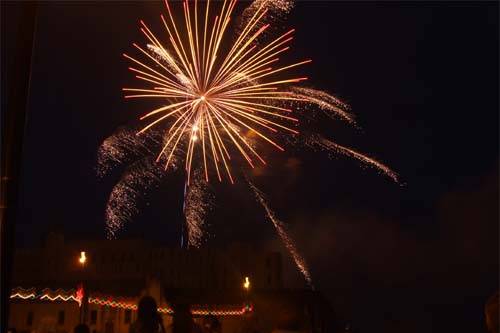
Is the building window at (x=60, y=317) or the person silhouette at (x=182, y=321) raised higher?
the person silhouette at (x=182, y=321)

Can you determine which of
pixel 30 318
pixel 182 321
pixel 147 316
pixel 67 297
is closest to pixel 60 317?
pixel 30 318

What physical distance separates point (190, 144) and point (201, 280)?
50505 mm

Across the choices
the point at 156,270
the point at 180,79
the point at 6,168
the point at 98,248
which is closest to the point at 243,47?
the point at 180,79

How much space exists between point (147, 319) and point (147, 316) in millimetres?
27

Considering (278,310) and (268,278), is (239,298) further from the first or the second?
(278,310)

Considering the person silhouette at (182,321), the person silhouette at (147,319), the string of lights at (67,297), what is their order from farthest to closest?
1. the string of lights at (67,297)
2. the person silhouette at (182,321)
3. the person silhouette at (147,319)

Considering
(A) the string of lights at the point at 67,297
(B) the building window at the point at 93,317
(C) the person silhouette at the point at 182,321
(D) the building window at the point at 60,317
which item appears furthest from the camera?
(D) the building window at the point at 60,317

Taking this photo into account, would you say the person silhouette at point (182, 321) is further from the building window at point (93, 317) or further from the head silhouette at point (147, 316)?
the building window at point (93, 317)

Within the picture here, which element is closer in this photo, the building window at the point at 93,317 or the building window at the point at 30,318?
the building window at the point at 93,317

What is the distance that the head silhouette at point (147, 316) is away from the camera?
5617 millimetres

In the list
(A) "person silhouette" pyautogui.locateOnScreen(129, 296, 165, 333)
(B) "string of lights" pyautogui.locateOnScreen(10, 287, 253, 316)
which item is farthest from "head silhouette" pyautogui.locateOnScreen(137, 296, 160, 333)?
(B) "string of lights" pyautogui.locateOnScreen(10, 287, 253, 316)

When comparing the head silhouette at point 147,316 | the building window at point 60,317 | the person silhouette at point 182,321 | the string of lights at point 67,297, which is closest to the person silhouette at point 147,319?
the head silhouette at point 147,316

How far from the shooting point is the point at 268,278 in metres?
70.2

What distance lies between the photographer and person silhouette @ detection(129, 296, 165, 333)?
5617 millimetres
